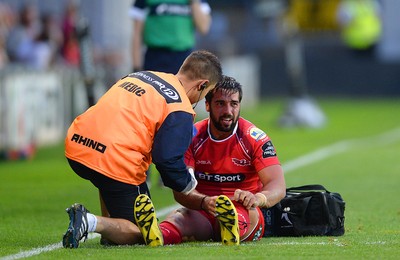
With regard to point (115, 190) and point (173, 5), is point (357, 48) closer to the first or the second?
point (173, 5)

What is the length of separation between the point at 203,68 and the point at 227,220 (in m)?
1.16

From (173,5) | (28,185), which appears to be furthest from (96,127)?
(28,185)

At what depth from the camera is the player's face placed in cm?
917

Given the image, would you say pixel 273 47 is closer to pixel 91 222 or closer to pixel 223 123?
pixel 223 123

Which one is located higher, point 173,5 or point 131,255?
point 173,5

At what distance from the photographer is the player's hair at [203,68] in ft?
29.0

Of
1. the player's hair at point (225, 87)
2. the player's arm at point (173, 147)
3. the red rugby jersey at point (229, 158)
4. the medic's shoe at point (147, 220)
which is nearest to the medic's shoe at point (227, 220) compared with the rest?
the player's arm at point (173, 147)

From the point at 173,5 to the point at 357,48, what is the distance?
2471 cm

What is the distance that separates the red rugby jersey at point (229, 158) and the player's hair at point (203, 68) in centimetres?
60

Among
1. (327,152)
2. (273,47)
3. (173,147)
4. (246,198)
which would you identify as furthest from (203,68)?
(273,47)

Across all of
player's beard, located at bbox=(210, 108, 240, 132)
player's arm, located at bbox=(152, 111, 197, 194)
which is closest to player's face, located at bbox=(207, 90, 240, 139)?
player's beard, located at bbox=(210, 108, 240, 132)

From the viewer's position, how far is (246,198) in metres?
8.77

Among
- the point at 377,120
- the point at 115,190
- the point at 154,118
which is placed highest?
the point at 154,118

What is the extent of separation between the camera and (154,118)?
8.62m
